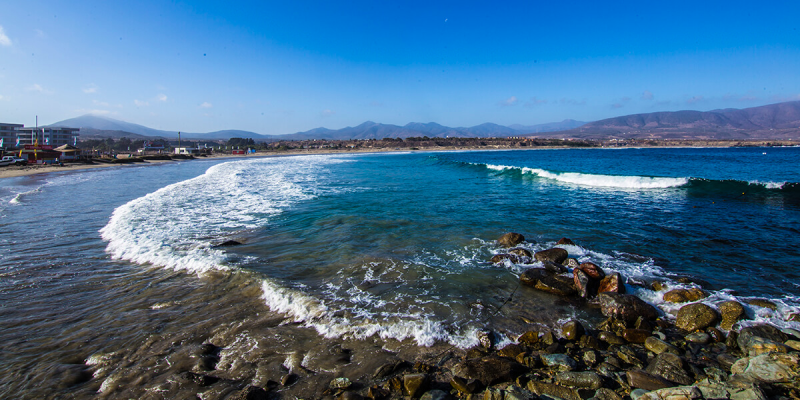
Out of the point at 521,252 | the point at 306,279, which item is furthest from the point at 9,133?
the point at 521,252

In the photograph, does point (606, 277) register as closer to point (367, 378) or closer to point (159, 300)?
point (367, 378)

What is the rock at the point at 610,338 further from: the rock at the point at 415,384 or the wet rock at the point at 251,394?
the wet rock at the point at 251,394

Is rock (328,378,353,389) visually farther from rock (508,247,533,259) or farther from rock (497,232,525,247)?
rock (497,232,525,247)

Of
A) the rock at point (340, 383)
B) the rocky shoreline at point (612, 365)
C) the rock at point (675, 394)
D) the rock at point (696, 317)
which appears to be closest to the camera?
the rock at point (675, 394)

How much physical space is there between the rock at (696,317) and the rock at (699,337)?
249mm

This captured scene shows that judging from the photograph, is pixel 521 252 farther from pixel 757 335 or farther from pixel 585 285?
pixel 757 335

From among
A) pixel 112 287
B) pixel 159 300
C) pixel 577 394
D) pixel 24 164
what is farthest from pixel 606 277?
pixel 24 164

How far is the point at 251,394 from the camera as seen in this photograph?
3766 millimetres

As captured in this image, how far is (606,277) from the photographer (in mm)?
7004

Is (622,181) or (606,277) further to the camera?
(622,181)

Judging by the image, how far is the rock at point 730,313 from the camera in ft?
18.2

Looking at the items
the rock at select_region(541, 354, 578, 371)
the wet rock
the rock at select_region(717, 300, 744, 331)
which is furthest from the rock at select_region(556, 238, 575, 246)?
the wet rock

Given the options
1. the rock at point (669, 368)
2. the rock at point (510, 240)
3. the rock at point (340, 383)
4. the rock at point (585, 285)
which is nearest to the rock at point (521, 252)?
the rock at point (510, 240)

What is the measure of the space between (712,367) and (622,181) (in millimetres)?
23549
